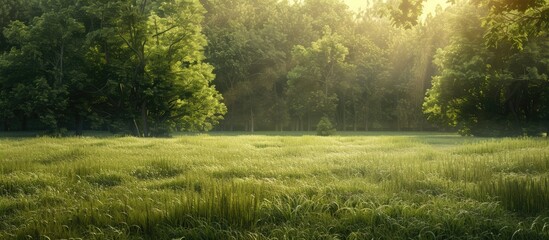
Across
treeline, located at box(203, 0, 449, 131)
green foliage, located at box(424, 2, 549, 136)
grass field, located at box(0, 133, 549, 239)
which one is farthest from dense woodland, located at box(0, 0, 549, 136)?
treeline, located at box(203, 0, 449, 131)

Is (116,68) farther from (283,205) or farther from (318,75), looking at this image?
(318,75)

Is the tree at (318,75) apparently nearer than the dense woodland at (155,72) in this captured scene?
No

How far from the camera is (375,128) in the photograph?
249 feet

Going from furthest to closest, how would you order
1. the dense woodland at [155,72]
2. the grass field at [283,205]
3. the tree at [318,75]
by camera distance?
the tree at [318,75] < the dense woodland at [155,72] < the grass field at [283,205]

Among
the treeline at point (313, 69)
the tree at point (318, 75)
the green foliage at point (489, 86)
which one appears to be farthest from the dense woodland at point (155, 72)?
the tree at point (318, 75)

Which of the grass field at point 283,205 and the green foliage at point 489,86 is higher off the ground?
the green foliage at point 489,86

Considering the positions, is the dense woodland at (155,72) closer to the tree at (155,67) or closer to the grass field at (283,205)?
the tree at (155,67)

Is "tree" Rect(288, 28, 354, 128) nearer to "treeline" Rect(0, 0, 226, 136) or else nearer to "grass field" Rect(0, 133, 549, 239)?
"treeline" Rect(0, 0, 226, 136)

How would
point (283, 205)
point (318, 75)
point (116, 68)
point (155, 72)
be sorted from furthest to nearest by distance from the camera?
point (318, 75) → point (116, 68) → point (155, 72) → point (283, 205)

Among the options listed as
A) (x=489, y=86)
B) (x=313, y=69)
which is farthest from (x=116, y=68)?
(x=313, y=69)

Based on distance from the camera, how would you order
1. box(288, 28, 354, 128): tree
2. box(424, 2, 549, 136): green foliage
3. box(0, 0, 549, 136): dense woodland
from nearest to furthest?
box(424, 2, 549, 136): green foliage
box(0, 0, 549, 136): dense woodland
box(288, 28, 354, 128): tree

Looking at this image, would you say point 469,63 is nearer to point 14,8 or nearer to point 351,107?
point 351,107

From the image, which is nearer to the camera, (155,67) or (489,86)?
(155,67)

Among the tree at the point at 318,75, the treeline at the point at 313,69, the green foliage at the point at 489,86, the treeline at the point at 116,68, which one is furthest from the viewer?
the treeline at the point at 313,69
